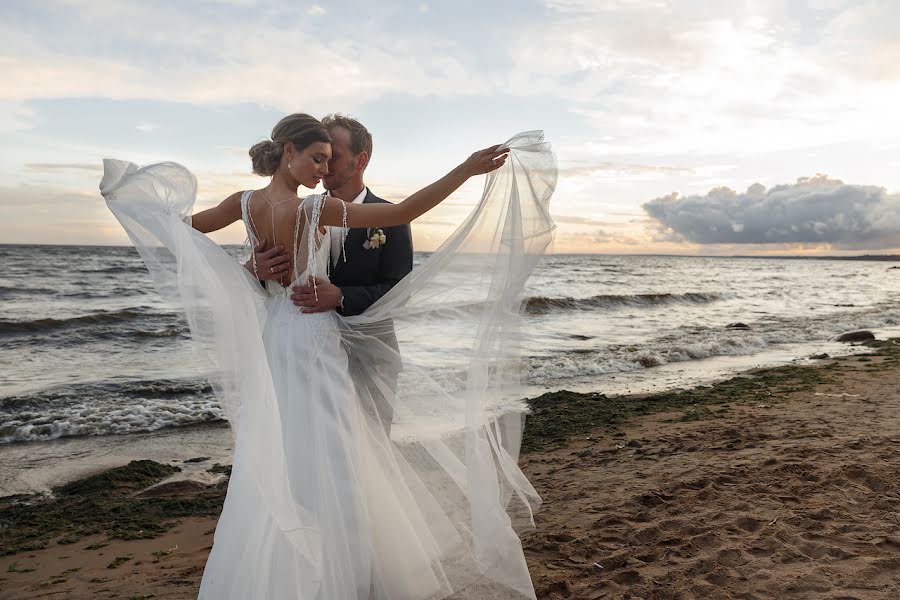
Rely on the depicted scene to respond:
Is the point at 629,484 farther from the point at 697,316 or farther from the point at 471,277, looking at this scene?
the point at 697,316

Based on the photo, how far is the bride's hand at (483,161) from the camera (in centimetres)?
282

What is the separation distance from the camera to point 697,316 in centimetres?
2239

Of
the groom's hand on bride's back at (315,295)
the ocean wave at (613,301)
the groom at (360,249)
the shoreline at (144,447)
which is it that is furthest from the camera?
the ocean wave at (613,301)

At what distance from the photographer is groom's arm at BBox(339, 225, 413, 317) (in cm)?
327

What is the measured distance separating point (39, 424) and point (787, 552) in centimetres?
819

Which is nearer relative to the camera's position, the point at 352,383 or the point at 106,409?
the point at 352,383

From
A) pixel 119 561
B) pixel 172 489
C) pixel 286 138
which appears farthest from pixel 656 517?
pixel 172 489

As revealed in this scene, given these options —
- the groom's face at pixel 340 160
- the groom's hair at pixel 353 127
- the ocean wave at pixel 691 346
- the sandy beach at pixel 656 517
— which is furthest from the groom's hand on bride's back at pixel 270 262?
the ocean wave at pixel 691 346

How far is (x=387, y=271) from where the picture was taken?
135 inches

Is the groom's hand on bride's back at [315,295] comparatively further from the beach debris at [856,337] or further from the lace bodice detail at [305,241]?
the beach debris at [856,337]

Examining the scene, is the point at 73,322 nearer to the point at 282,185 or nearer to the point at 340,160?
the point at 340,160

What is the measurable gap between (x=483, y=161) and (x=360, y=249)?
0.80 m

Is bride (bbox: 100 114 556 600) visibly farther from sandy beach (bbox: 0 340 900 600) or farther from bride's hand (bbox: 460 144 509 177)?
sandy beach (bbox: 0 340 900 600)

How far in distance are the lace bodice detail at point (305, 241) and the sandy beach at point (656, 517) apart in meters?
2.05
